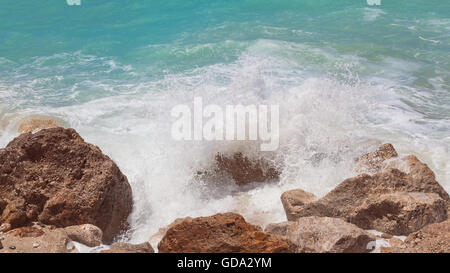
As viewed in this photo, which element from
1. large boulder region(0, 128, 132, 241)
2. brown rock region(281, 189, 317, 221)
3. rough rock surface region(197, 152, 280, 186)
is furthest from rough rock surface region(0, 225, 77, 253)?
→ rough rock surface region(197, 152, 280, 186)

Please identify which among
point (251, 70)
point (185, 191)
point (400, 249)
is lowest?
point (185, 191)

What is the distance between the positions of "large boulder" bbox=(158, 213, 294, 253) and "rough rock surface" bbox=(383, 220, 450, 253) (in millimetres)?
936

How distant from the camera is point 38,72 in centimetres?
1130

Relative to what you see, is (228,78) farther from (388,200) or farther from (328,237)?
(328,237)

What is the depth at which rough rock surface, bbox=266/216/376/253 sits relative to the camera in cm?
365

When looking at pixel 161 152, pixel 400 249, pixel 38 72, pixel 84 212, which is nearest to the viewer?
pixel 400 249

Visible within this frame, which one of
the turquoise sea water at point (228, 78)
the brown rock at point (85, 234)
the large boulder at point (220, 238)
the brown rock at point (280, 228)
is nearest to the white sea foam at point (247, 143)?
the turquoise sea water at point (228, 78)

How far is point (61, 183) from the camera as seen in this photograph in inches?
193

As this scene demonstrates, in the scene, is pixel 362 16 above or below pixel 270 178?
above

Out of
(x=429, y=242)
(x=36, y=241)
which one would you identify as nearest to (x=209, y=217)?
(x=36, y=241)

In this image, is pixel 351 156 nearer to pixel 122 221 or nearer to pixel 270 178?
pixel 270 178

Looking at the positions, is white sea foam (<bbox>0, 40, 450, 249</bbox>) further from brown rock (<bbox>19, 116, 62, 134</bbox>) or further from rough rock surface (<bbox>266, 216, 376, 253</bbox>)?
rough rock surface (<bbox>266, 216, 376, 253</bbox>)
